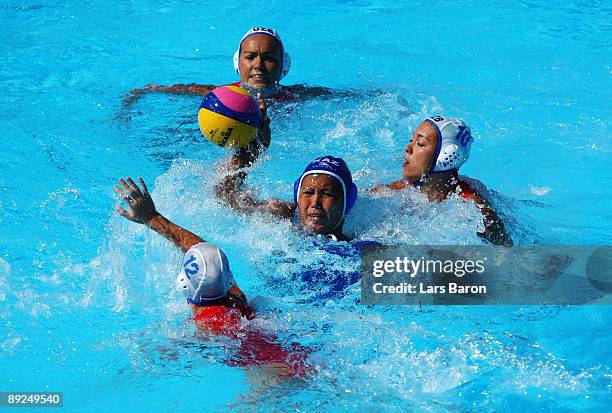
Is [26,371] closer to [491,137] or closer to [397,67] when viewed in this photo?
[491,137]

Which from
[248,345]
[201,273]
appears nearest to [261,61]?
[201,273]

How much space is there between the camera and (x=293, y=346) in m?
5.28

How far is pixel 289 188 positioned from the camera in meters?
7.40

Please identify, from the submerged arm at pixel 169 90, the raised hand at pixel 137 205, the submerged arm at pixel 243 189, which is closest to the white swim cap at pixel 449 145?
the submerged arm at pixel 243 189

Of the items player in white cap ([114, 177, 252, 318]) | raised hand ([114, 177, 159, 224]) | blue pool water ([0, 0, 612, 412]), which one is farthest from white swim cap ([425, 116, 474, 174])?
raised hand ([114, 177, 159, 224])

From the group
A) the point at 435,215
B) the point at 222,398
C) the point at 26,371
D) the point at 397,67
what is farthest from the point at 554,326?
the point at 397,67

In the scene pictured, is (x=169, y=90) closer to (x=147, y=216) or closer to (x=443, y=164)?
(x=147, y=216)

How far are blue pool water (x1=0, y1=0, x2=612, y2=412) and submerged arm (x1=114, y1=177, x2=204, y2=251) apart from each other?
555 millimetres

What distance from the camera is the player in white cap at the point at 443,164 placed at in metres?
6.39

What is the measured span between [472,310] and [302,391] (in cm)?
162

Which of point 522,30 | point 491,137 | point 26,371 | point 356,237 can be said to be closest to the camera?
point 26,371

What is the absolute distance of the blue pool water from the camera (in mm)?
5242

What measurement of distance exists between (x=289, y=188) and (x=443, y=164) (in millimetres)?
1604

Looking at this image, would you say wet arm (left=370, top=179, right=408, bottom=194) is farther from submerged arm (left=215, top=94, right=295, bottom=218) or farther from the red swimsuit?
the red swimsuit
